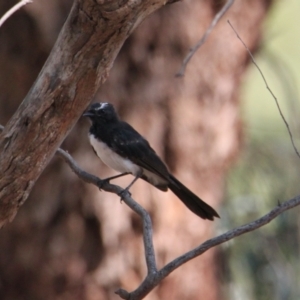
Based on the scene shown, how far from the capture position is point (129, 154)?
4.08 metres

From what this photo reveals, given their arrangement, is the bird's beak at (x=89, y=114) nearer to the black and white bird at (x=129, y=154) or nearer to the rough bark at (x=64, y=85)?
the black and white bird at (x=129, y=154)

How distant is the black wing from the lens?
13.1 feet

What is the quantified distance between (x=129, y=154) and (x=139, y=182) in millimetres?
1388

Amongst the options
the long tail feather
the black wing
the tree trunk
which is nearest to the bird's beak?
the black wing

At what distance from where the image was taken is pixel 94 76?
2623mm

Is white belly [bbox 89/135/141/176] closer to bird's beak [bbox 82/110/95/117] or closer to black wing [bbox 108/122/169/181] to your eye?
black wing [bbox 108/122/169/181]

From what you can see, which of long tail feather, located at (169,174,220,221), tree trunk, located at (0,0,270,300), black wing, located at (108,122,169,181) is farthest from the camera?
tree trunk, located at (0,0,270,300)

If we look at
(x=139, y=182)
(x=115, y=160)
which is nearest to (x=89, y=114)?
(x=115, y=160)

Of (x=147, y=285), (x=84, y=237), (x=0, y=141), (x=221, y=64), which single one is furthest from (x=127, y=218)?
(x=147, y=285)

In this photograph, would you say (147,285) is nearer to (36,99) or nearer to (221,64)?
(36,99)

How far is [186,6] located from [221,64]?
56 centimetres

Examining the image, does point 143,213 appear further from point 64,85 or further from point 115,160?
point 115,160

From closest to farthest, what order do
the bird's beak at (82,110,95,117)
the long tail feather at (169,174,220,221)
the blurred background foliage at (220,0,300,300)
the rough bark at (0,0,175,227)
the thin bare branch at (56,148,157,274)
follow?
the thin bare branch at (56,148,157,274) → the rough bark at (0,0,175,227) → the long tail feather at (169,174,220,221) → the bird's beak at (82,110,95,117) → the blurred background foliage at (220,0,300,300)

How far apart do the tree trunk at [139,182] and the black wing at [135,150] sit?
1.18 metres
